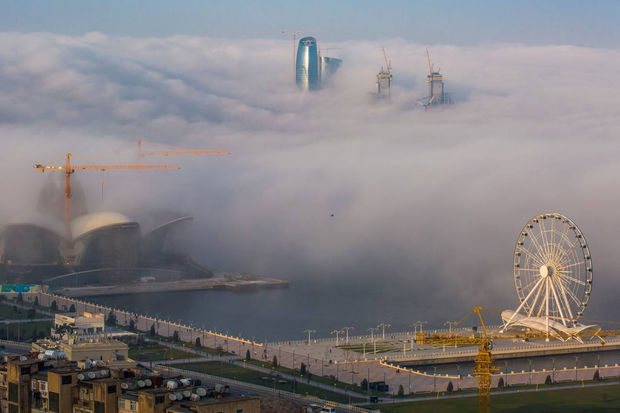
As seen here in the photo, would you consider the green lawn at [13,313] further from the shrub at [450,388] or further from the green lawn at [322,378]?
the shrub at [450,388]

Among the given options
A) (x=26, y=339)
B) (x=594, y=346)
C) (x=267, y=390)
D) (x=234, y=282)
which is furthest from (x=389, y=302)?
(x=267, y=390)

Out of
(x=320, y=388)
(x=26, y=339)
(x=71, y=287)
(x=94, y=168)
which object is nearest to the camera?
(x=320, y=388)

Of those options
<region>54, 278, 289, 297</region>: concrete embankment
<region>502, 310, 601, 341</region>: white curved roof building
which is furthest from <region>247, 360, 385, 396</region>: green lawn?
<region>54, 278, 289, 297</region>: concrete embankment

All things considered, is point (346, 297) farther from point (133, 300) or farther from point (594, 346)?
point (594, 346)

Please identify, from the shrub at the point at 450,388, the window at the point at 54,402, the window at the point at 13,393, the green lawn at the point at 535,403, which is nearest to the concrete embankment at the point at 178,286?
the shrub at the point at 450,388

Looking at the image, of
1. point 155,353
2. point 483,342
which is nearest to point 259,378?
point 155,353

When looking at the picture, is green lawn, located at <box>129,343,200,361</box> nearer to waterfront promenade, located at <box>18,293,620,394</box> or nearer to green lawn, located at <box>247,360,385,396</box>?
waterfront promenade, located at <box>18,293,620,394</box>
